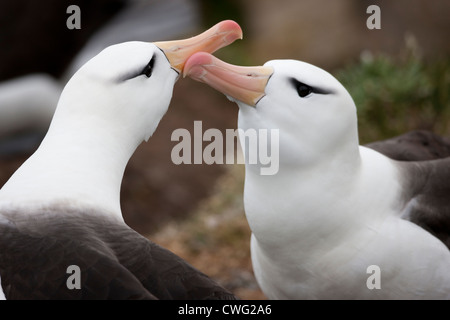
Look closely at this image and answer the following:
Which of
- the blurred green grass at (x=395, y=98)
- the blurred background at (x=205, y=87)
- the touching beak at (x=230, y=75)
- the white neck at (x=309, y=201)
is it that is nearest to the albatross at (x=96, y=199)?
the touching beak at (x=230, y=75)

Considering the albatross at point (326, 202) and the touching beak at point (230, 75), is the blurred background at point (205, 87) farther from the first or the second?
the touching beak at point (230, 75)

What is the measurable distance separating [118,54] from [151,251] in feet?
3.07

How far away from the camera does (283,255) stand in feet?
11.9

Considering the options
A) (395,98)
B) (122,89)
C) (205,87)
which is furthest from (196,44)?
(205,87)

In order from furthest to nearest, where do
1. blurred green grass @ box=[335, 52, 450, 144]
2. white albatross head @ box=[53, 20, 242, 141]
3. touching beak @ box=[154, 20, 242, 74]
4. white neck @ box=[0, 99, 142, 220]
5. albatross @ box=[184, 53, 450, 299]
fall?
blurred green grass @ box=[335, 52, 450, 144]
touching beak @ box=[154, 20, 242, 74]
albatross @ box=[184, 53, 450, 299]
white albatross head @ box=[53, 20, 242, 141]
white neck @ box=[0, 99, 142, 220]

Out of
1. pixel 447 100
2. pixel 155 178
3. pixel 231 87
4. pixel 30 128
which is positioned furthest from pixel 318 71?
pixel 30 128

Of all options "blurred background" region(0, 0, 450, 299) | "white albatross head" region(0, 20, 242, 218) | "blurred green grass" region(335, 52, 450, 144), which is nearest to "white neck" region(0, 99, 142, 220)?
"white albatross head" region(0, 20, 242, 218)

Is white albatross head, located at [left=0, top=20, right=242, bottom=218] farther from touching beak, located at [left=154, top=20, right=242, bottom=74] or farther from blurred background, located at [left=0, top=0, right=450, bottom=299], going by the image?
blurred background, located at [left=0, top=0, right=450, bottom=299]

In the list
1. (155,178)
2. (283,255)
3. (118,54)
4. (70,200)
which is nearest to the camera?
(70,200)

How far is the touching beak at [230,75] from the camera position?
340cm

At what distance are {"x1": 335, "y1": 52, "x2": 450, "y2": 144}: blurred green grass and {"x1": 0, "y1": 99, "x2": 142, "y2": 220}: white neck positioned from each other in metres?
2.80

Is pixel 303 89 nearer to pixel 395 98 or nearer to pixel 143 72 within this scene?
pixel 143 72

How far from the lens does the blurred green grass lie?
575 centimetres
